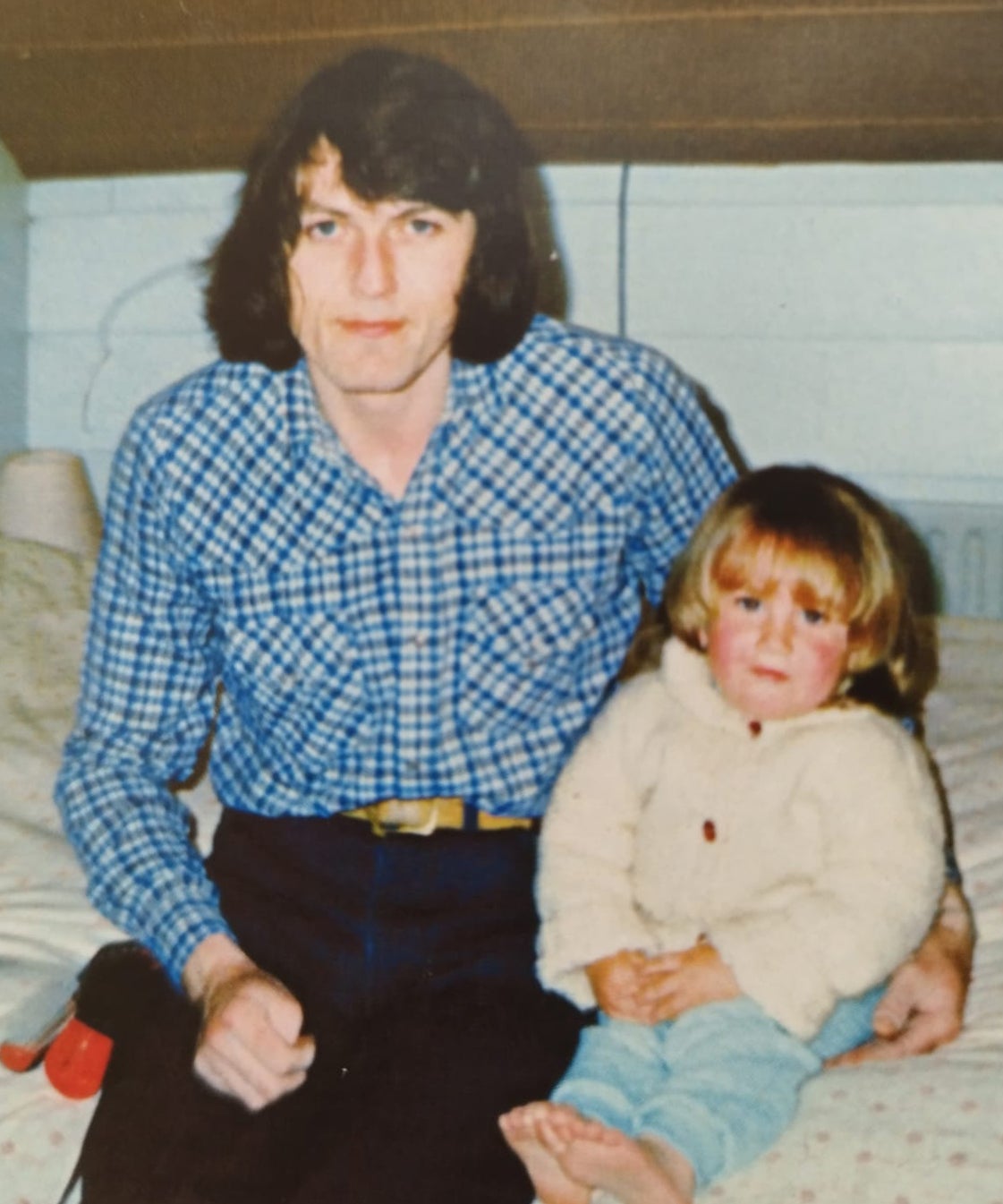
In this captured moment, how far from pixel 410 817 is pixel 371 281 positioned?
37 cm

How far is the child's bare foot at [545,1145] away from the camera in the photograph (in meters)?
0.70

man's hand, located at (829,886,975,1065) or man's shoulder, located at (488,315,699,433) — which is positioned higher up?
man's shoulder, located at (488,315,699,433)

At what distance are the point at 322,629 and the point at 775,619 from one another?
315mm

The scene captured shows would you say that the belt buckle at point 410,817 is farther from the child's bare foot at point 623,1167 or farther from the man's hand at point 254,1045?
the child's bare foot at point 623,1167

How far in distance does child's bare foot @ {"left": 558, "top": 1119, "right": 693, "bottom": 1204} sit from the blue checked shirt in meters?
0.27

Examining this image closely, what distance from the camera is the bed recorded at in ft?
2.30

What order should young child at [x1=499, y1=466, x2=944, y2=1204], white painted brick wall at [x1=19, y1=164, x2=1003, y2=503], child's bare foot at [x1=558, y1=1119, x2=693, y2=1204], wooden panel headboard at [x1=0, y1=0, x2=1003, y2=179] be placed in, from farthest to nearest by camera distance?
white painted brick wall at [x1=19, y1=164, x2=1003, y2=503], wooden panel headboard at [x1=0, y1=0, x2=1003, y2=179], young child at [x1=499, y1=466, x2=944, y2=1204], child's bare foot at [x1=558, y1=1119, x2=693, y2=1204]

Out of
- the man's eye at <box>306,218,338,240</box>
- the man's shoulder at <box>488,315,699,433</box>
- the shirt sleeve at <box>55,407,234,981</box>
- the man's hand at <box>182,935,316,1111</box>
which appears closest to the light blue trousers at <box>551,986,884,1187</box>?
the man's hand at <box>182,935,316,1111</box>

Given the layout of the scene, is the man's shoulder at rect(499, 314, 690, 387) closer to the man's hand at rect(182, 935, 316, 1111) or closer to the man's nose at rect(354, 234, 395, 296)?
the man's nose at rect(354, 234, 395, 296)

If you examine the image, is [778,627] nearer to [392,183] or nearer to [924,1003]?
[924,1003]

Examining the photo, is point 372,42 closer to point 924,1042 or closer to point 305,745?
point 305,745

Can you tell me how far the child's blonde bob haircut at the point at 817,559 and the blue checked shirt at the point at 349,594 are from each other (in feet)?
0.22

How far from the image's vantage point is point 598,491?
91 cm

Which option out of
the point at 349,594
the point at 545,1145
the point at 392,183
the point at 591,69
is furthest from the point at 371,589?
the point at 591,69
